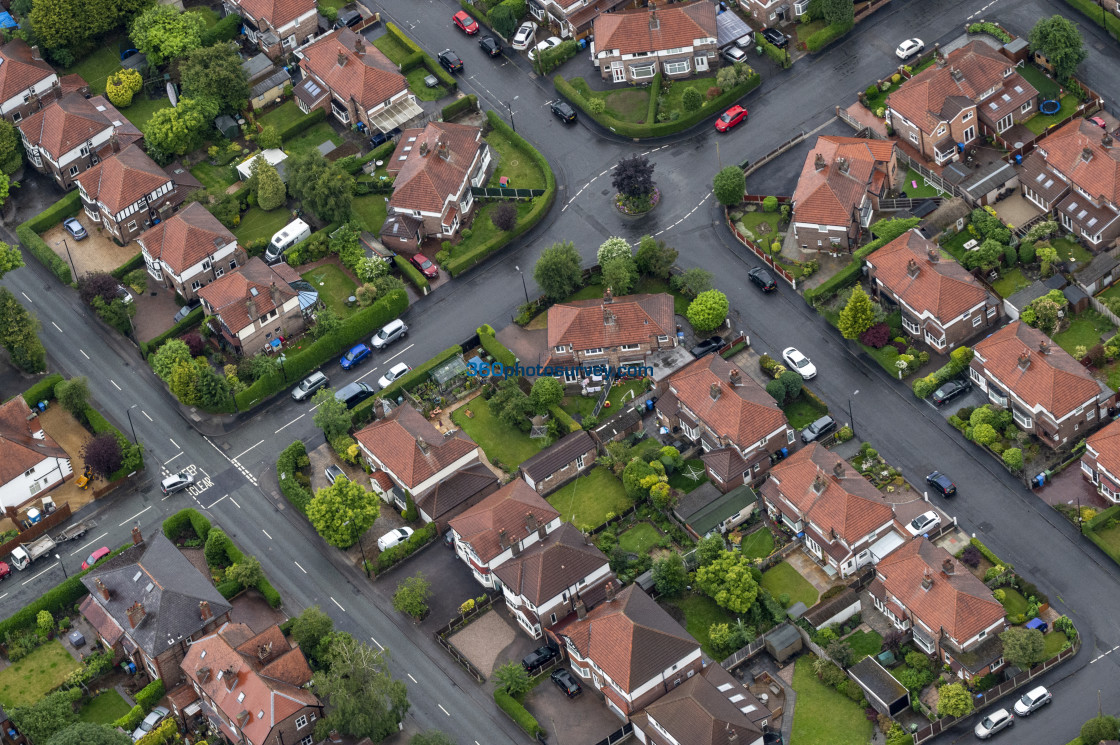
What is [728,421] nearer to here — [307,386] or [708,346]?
[708,346]

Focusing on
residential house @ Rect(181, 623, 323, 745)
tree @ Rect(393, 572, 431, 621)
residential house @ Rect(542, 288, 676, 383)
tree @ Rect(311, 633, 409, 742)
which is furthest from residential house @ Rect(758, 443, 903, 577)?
residential house @ Rect(181, 623, 323, 745)

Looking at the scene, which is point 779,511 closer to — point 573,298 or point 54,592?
point 573,298

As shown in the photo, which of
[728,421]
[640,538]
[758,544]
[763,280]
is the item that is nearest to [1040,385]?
[728,421]

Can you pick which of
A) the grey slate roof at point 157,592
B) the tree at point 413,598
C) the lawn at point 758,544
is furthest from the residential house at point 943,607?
the grey slate roof at point 157,592

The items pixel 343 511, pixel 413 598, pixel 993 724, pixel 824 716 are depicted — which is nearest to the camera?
pixel 993 724

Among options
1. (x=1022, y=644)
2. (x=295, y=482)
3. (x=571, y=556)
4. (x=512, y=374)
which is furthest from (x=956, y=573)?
(x=295, y=482)

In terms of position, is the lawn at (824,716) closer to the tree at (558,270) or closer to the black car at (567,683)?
the black car at (567,683)
